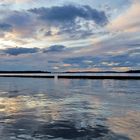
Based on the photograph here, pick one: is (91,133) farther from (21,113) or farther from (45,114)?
(21,113)

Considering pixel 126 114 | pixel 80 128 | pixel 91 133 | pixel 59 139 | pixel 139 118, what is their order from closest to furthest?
pixel 59 139
pixel 91 133
pixel 80 128
pixel 139 118
pixel 126 114

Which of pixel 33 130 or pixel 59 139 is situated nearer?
pixel 59 139

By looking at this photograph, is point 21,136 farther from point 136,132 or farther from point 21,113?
A: point 21,113

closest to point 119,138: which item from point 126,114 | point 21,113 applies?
point 126,114

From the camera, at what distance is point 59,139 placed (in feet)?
54.9

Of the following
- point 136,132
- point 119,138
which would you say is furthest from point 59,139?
point 136,132

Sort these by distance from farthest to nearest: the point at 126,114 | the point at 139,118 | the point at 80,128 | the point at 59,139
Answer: the point at 126,114 < the point at 139,118 < the point at 80,128 < the point at 59,139

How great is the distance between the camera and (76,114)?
26125mm

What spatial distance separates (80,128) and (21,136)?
424 centimetres

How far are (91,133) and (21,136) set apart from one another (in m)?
4.18

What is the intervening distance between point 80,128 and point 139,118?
20.3 ft

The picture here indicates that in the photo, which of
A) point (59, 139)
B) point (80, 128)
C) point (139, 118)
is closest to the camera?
point (59, 139)

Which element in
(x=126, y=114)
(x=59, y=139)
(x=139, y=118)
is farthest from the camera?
(x=126, y=114)

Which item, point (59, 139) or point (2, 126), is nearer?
point (59, 139)
